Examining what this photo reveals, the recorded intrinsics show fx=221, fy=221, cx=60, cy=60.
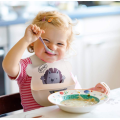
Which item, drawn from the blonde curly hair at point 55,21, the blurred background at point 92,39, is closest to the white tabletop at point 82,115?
the blonde curly hair at point 55,21

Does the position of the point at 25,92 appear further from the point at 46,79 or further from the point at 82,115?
the point at 82,115

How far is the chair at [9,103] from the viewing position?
0.88 meters

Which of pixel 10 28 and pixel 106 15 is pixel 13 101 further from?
pixel 106 15

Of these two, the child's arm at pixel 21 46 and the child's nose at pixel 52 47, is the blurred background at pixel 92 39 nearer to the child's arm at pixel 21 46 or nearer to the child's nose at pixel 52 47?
the child's nose at pixel 52 47

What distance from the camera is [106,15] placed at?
84.0 inches

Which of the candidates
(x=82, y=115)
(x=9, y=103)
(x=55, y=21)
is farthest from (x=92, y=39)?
(x=82, y=115)

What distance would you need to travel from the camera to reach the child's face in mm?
929

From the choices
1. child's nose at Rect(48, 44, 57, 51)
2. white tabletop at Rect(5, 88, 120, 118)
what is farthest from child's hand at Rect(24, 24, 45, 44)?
white tabletop at Rect(5, 88, 120, 118)

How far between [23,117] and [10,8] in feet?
5.14

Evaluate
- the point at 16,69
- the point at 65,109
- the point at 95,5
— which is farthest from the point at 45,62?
the point at 95,5

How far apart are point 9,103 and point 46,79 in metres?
0.18

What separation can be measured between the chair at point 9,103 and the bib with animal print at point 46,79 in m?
0.07

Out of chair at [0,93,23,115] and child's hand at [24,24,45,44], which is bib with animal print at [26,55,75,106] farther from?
child's hand at [24,24,45,44]

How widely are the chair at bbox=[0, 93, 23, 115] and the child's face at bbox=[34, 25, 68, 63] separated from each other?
0.21 m
